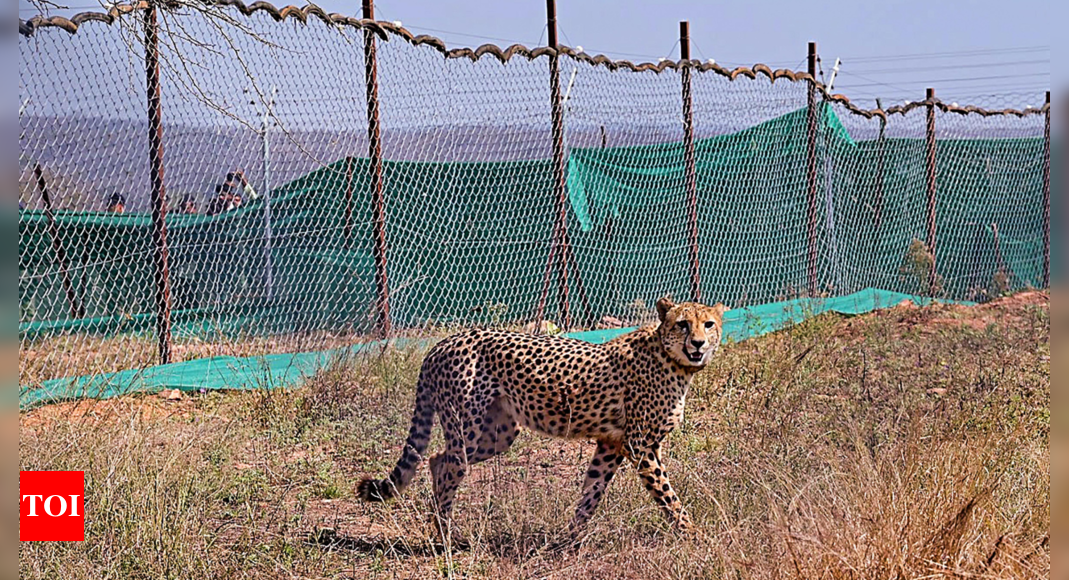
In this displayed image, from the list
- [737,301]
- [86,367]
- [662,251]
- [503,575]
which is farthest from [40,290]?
[737,301]

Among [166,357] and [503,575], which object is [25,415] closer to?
[166,357]

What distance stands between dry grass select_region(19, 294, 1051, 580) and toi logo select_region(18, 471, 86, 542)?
0.06 m

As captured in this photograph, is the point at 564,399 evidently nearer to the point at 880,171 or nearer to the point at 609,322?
the point at 609,322

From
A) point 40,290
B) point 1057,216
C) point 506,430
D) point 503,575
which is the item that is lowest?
point 503,575

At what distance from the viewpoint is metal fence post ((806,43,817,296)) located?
10.4 m

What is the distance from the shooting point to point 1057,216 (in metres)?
1.36

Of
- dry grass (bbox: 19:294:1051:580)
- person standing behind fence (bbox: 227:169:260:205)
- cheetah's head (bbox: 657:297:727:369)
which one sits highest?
person standing behind fence (bbox: 227:169:260:205)

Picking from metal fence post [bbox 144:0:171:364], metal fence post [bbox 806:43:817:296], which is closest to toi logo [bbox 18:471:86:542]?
metal fence post [bbox 144:0:171:364]

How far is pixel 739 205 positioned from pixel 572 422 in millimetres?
6034

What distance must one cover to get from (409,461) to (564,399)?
66 centimetres

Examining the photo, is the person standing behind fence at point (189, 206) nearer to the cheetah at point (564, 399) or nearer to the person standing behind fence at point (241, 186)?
the person standing behind fence at point (241, 186)

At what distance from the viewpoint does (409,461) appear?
439 centimetres

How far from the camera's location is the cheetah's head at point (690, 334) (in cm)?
436

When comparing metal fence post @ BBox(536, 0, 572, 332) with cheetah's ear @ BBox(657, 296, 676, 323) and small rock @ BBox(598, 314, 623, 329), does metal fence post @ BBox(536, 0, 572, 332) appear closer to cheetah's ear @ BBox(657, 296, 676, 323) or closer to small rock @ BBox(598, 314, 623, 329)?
small rock @ BBox(598, 314, 623, 329)
